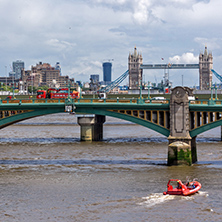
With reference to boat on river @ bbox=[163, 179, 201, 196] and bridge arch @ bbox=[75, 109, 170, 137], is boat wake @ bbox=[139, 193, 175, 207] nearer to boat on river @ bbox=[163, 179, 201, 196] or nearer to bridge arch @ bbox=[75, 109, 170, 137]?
boat on river @ bbox=[163, 179, 201, 196]

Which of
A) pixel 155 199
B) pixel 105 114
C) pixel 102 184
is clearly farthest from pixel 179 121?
pixel 155 199

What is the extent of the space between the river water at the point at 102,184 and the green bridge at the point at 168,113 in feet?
9.54

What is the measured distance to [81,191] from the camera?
163ft

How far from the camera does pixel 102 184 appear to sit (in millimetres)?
52750

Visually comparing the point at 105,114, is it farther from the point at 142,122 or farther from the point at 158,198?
the point at 158,198

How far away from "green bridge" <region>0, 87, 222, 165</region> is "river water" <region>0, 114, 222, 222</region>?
2908 millimetres

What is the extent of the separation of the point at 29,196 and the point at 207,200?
50.7 ft

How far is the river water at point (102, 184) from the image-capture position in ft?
139

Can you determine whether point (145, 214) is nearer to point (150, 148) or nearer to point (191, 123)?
point (191, 123)

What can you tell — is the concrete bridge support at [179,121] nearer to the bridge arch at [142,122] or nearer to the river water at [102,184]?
the river water at [102,184]

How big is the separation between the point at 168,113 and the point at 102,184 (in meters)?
17.4

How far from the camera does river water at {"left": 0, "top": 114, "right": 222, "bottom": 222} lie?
139 ft

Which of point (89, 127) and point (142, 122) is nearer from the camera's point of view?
point (142, 122)

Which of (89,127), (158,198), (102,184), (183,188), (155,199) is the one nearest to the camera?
(155,199)
